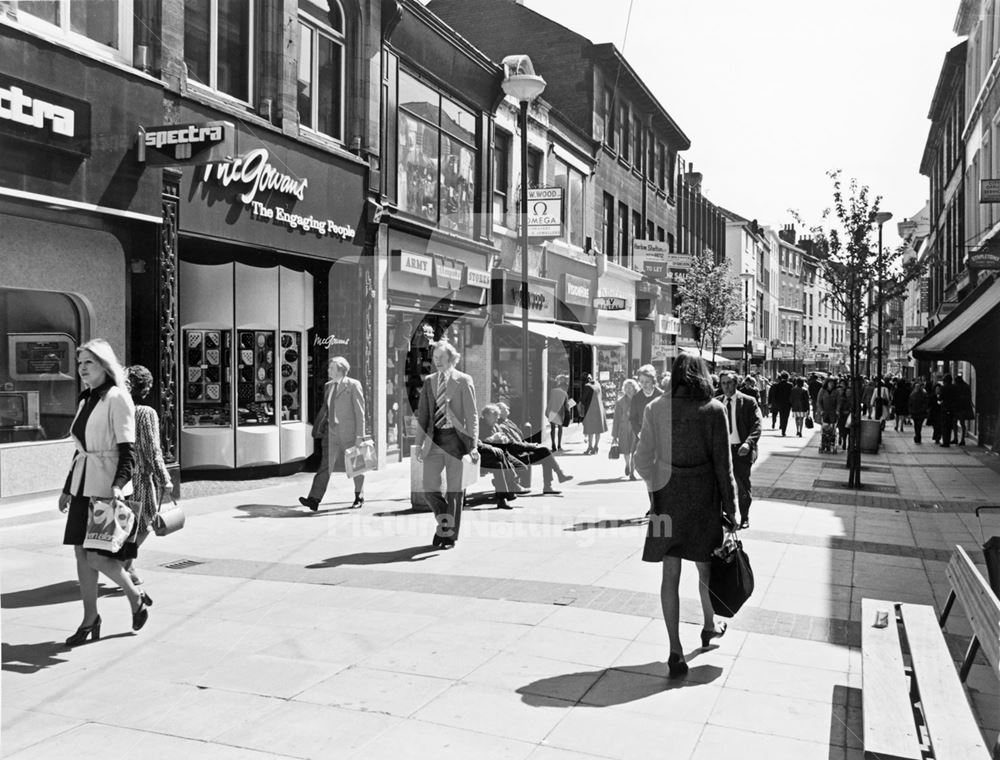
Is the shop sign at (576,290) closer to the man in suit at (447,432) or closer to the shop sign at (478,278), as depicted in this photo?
the shop sign at (478,278)

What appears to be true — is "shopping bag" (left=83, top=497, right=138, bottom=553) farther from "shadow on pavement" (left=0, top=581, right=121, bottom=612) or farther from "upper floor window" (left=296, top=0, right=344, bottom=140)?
"upper floor window" (left=296, top=0, right=344, bottom=140)

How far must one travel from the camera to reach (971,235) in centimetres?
2722

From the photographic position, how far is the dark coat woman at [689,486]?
5.28 m

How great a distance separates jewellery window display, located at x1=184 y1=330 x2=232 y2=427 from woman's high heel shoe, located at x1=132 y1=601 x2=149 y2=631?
25.8 feet

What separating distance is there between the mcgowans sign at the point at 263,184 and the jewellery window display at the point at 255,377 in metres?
1.75

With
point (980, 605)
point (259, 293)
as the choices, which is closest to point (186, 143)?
point (259, 293)

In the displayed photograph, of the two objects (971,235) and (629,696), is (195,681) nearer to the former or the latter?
(629,696)

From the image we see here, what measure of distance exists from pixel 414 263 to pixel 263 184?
477 centimetres

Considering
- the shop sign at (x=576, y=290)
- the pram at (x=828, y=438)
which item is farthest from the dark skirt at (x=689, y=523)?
the shop sign at (x=576, y=290)

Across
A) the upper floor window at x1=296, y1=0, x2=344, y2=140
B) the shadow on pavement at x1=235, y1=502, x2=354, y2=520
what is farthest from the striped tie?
the upper floor window at x1=296, y1=0, x2=344, y2=140

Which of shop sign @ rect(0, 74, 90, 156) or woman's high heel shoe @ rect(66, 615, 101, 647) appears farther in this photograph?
shop sign @ rect(0, 74, 90, 156)

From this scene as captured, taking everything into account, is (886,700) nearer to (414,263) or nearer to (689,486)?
(689,486)

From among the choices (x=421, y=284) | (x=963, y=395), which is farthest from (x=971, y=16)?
(x=421, y=284)

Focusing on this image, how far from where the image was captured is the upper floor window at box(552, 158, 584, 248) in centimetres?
2709
